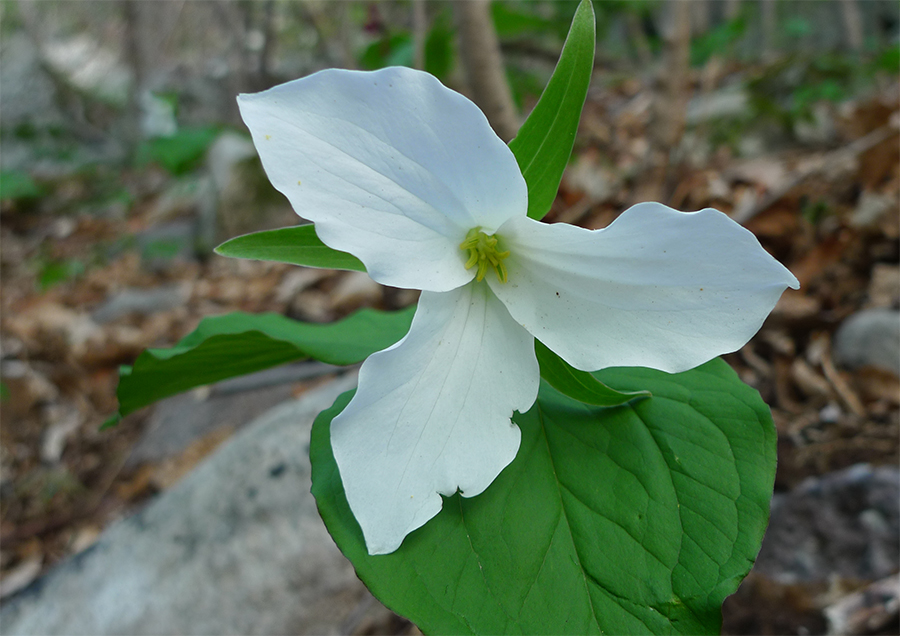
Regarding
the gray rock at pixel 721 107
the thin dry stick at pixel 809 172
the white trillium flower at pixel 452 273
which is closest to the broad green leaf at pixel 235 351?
the white trillium flower at pixel 452 273

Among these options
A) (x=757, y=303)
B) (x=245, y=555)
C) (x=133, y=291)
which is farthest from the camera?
(x=133, y=291)

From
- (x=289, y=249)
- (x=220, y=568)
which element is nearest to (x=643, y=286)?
(x=289, y=249)

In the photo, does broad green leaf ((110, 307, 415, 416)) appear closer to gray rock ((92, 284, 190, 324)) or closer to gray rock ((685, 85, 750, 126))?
gray rock ((92, 284, 190, 324))

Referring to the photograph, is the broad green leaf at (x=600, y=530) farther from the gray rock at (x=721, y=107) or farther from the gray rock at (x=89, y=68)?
the gray rock at (x=89, y=68)

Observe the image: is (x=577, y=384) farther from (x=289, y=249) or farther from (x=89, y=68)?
(x=89, y=68)

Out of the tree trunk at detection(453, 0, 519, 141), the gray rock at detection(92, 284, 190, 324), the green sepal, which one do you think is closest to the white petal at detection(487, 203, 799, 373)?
the green sepal

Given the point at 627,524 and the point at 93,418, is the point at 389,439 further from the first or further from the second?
the point at 93,418

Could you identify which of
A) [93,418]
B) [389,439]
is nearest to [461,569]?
[389,439]
